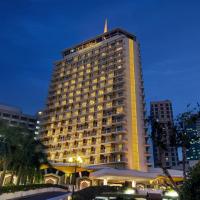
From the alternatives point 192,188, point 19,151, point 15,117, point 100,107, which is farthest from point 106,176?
point 15,117

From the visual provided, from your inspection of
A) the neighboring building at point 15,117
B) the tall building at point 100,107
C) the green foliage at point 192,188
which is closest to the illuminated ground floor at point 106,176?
the tall building at point 100,107

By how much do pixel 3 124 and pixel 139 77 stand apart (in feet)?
195

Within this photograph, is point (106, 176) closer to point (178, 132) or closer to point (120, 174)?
point (120, 174)

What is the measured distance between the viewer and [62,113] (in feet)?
342

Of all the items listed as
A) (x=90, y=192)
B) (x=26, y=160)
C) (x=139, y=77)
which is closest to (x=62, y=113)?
(x=139, y=77)

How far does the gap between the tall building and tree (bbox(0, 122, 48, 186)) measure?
A: 91.0 ft

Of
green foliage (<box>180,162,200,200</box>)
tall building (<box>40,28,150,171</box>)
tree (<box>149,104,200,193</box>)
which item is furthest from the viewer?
tall building (<box>40,28,150,171</box>)

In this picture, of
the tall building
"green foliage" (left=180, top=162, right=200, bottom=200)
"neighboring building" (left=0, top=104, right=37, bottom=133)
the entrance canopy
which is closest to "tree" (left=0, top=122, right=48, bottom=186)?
the entrance canopy

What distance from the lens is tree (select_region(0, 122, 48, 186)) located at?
49281 mm

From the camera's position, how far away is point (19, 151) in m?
51.3

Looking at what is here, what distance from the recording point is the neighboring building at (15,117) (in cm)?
12864

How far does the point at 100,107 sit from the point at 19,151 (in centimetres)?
4659

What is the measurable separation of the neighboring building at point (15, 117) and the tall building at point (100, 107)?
27.3 m

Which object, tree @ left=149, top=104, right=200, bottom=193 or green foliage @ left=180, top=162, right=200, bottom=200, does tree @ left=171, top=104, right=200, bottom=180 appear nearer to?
tree @ left=149, top=104, right=200, bottom=193
